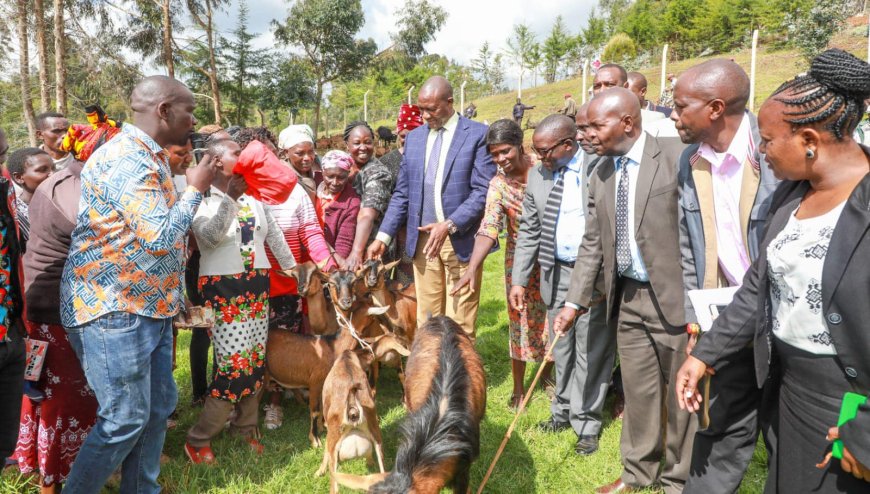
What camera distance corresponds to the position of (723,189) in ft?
10.2

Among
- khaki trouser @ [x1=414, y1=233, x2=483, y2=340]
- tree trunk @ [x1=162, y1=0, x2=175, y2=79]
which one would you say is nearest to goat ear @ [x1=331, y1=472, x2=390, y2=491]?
khaki trouser @ [x1=414, y1=233, x2=483, y2=340]

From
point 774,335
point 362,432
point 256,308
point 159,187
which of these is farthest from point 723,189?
point 256,308

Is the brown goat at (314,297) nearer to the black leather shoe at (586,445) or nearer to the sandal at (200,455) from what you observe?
the sandal at (200,455)

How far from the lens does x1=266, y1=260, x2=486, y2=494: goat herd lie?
2.87m

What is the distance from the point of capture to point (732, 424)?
276cm

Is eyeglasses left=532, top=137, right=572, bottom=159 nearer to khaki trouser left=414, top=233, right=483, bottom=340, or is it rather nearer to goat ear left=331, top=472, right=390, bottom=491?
khaki trouser left=414, top=233, right=483, bottom=340

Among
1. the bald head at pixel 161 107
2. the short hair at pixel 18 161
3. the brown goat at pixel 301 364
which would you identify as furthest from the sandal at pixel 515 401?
the short hair at pixel 18 161

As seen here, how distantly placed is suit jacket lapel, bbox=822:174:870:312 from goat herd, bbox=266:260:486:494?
1863mm

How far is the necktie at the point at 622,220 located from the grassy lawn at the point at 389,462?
170cm

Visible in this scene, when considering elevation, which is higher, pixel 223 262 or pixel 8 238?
pixel 8 238

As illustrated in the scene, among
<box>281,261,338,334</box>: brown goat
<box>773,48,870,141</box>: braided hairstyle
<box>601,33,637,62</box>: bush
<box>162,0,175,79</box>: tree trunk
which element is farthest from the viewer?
<box>601,33,637,62</box>: bush

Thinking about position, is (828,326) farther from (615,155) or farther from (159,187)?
(159,187)

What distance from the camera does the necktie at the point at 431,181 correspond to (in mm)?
5352

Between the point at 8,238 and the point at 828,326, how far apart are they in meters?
3.94
